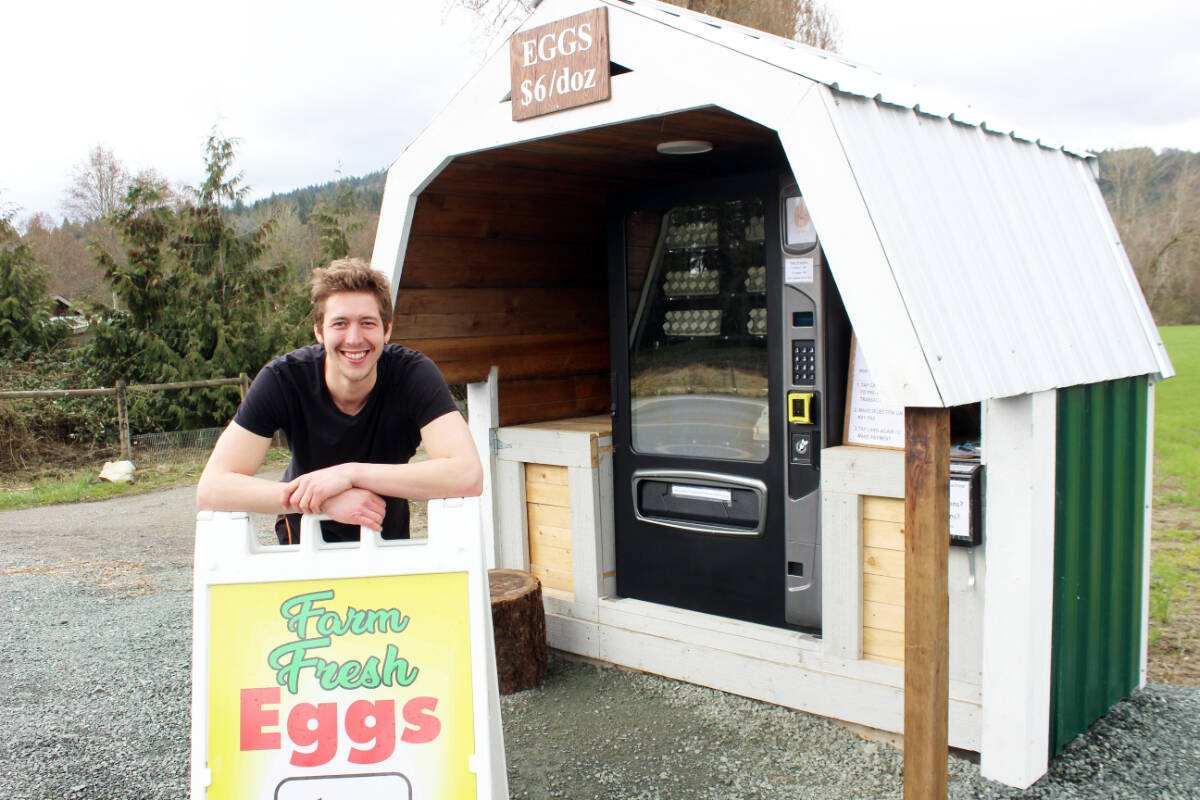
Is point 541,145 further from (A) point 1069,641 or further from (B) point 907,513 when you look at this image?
(A) point 1069,641

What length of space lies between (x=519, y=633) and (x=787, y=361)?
1.62 meters

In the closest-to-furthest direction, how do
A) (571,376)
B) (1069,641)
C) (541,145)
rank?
(1069,641) < (541,145) < (571,376)

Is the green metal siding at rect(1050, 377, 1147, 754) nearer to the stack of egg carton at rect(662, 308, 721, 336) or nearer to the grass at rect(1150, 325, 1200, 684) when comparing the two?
the grass at rect(1150, 325, 1200, 684)

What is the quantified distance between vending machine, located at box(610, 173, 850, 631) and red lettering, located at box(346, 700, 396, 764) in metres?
1.96

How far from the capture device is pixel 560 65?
3.30 metres

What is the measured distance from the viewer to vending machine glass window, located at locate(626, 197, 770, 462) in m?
3.79

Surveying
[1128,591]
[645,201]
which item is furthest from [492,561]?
[1128,591]

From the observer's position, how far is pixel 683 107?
2.95m

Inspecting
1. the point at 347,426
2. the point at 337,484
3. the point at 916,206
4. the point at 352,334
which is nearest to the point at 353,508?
the point at 337,484

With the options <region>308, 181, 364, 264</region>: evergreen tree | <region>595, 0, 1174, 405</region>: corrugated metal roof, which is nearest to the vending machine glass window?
<region>595, 0, 1174, 405</region>: corrugated metal roof

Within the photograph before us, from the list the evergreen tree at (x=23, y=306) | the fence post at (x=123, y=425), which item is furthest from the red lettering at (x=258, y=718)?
the evergreen tree at (x=23, y=306)

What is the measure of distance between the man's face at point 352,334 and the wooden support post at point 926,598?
1.41 meters

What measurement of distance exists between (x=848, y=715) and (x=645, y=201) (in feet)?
7.23

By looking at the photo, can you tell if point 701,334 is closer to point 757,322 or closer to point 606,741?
point 757,322
